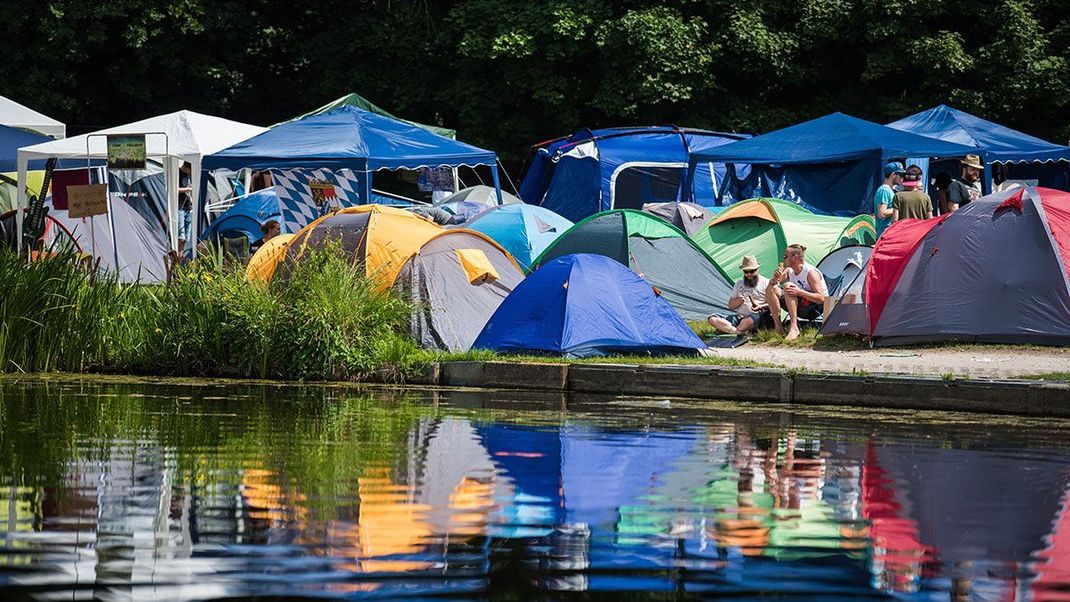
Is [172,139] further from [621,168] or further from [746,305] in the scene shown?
[746,305]

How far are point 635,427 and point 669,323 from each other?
4.71 meters

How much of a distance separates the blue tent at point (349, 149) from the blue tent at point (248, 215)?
216 centimetres

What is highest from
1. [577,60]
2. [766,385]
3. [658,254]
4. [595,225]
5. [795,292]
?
[577,60]

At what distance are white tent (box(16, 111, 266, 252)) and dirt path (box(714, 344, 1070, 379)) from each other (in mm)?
9326

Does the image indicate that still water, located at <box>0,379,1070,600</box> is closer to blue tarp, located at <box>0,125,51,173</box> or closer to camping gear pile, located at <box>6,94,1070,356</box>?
camping gear pile, located at <box>6,94,1070,356</box>

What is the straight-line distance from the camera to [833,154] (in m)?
25.0

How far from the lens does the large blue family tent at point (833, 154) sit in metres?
24.8

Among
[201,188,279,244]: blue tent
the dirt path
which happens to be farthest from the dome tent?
[201,188,279,244]: blue tent

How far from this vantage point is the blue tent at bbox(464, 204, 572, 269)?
22344 millimetres

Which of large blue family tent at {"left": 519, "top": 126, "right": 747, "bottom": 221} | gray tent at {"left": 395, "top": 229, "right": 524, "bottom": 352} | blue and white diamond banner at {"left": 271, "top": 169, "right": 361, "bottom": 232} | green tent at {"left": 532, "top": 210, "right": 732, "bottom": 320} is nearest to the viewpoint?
gray tent at {"left": 395, "top": 229, "right": 524, "bottom": 352}

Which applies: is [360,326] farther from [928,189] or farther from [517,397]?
[928,189]

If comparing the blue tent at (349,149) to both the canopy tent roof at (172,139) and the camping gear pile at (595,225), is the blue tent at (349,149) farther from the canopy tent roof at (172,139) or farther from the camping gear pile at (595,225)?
the canopy tent roof at (172,139)

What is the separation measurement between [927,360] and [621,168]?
16.0 m

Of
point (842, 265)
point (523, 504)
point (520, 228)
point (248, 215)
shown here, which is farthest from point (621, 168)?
point (523, 504)
